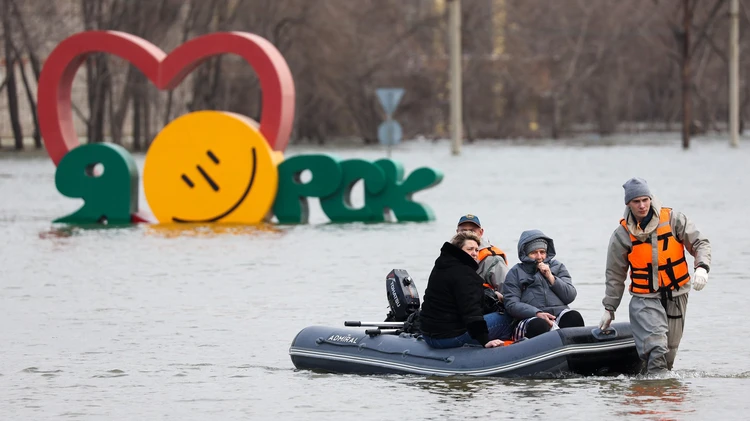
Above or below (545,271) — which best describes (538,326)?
below

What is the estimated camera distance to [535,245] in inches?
462

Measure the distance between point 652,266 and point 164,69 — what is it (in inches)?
724

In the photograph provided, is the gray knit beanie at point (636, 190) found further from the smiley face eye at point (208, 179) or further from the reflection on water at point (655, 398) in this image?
the smiley face eye at point (208, 179)

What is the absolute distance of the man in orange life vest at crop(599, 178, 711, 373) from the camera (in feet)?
36.1

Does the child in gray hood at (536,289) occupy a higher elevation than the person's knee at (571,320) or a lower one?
higher

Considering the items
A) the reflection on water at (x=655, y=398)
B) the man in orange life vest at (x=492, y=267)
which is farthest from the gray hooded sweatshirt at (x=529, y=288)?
the reflection on water at (x=655, y=398)

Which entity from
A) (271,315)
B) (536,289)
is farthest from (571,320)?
(271,315)

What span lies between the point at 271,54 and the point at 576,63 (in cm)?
6695

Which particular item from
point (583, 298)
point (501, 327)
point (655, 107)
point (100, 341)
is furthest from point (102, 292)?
point (655, 107)

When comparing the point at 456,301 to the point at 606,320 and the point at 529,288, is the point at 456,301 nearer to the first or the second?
the point at 529,288

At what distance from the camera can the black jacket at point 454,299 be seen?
1130cm

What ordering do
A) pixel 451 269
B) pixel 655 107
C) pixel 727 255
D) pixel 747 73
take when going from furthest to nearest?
pixel 655 107
pixel 747 73
pixel 727 255
pixel 451 269

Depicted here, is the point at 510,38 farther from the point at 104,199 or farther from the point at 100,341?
the point at 100,341

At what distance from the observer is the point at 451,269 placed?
11.3 metres
